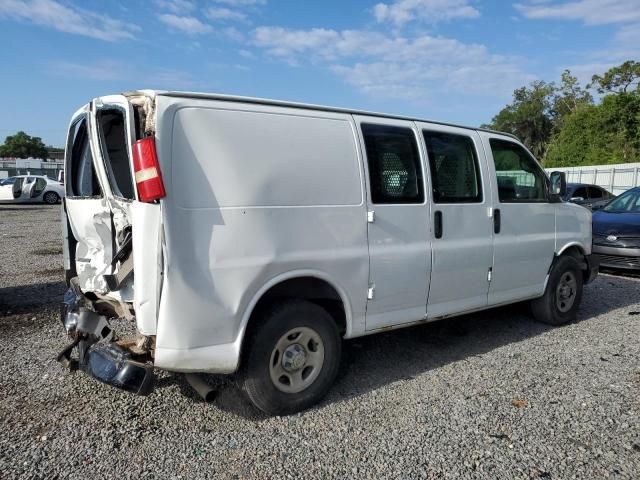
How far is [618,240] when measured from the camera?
30.1 feet

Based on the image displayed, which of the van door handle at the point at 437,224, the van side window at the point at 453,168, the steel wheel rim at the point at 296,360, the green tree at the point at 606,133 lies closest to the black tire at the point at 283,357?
the steel wheel rim at the point at 296,360

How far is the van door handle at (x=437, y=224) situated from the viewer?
453cm

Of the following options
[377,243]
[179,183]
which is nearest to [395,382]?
[377,243]

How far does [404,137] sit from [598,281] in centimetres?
596

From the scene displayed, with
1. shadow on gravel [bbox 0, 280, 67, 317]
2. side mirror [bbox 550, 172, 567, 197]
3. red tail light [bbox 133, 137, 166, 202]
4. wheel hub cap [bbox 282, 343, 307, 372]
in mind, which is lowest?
shadow on gravel [bbox 0, 280, 67, 317]

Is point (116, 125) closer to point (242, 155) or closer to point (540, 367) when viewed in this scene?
point (242, 155)

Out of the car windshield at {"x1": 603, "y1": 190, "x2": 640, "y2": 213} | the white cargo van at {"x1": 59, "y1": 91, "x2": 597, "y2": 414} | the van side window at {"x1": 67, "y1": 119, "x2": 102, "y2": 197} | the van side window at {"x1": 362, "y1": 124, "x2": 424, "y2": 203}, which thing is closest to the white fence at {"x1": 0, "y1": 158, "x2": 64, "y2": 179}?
the car windshield at {"x1": 603, "y1": 190, "x2": 640, "y2": 213}

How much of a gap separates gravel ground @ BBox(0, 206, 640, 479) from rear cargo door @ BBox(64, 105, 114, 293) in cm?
95

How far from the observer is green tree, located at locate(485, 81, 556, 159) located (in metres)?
69.0

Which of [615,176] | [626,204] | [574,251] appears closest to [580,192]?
[626,204]

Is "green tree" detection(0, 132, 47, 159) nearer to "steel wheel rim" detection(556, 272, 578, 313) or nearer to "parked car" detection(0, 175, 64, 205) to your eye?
"parked car" detection(0, 175, 64, 205)

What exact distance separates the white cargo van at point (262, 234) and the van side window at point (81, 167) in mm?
16

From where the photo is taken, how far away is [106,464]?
3176 millimetres

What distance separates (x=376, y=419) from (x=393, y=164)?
1948 millimetres
